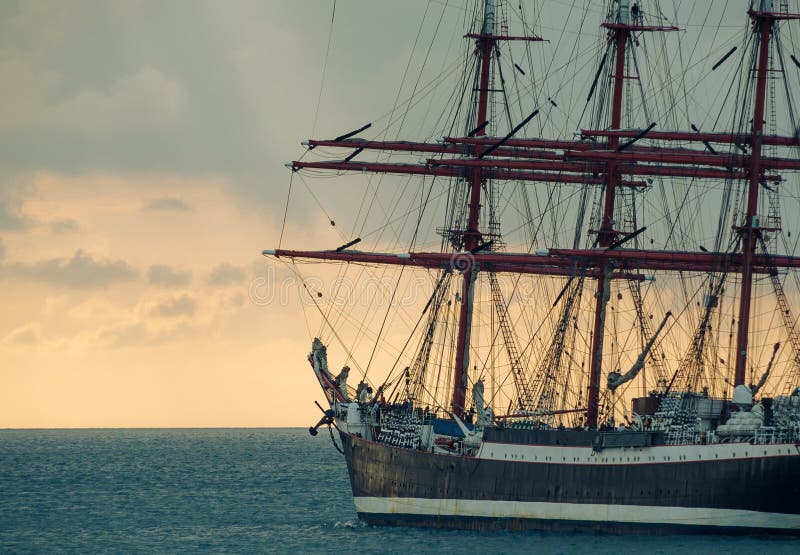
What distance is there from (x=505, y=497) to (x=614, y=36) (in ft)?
96.6

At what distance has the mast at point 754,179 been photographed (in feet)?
263

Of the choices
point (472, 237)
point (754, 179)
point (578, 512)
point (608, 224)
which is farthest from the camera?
point (472, 237)

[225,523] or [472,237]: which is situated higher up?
[472,237]

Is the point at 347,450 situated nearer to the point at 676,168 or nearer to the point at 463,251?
the point at 463,251

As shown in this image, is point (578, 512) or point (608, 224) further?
point (608, 224)

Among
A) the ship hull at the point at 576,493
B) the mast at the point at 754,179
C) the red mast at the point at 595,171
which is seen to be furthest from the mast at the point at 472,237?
the mast at the point at 754,179

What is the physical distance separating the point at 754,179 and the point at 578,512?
794 inches

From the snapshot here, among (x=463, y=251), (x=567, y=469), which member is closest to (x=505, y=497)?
(x=567, y=469)

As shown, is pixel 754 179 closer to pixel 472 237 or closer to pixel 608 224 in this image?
pixel 608 224

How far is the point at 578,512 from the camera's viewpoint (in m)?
77.6

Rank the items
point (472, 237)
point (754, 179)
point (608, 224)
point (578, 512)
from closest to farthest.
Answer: point (578, 512) → point (754, 179) → point (608, 224) → point (472, 237)

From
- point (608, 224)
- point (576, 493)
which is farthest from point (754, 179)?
point (576, 493)

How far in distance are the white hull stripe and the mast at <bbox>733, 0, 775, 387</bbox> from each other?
9.28m

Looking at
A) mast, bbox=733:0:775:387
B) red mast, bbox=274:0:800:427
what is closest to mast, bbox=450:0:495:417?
red mast, bbox=274:0:800:427
